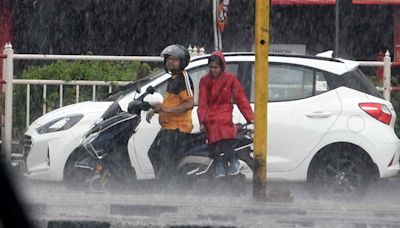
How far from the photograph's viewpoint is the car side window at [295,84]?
34.5 ft

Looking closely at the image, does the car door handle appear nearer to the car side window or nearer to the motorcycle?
the car side window

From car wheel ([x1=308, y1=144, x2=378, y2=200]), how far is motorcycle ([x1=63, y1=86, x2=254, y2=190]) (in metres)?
0.90

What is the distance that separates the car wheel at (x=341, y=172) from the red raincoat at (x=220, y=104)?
1128mm

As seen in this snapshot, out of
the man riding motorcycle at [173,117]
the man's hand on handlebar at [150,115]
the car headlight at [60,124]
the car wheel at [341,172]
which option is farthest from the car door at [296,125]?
the car headlight at [60,124]

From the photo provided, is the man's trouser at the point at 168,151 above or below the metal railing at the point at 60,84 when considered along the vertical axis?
below

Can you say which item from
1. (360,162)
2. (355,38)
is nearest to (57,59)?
(360,162)

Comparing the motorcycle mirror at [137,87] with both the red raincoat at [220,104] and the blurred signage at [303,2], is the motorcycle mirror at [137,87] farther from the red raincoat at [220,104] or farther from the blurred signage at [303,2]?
the blurred signage at [303,2]

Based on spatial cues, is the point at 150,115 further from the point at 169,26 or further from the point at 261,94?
the point at 169,26

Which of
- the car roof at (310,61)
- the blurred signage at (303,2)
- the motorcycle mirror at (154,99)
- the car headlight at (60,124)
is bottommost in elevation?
the car headlight at (60,124)

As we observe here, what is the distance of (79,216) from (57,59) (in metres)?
6.26

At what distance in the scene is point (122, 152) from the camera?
9859 millimetres

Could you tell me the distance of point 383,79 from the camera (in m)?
12.5

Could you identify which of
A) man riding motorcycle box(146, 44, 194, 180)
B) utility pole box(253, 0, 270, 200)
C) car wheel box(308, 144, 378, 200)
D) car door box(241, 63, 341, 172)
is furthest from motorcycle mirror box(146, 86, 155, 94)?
car wheel box(308, 144, 378, 200)

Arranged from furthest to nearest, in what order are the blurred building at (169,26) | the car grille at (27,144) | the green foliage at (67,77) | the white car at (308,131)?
1. the blurred building at (169,26)
2. the green foliage at (67,77)
3. the car grille at (27,144)
4. the white car at (308,131)
